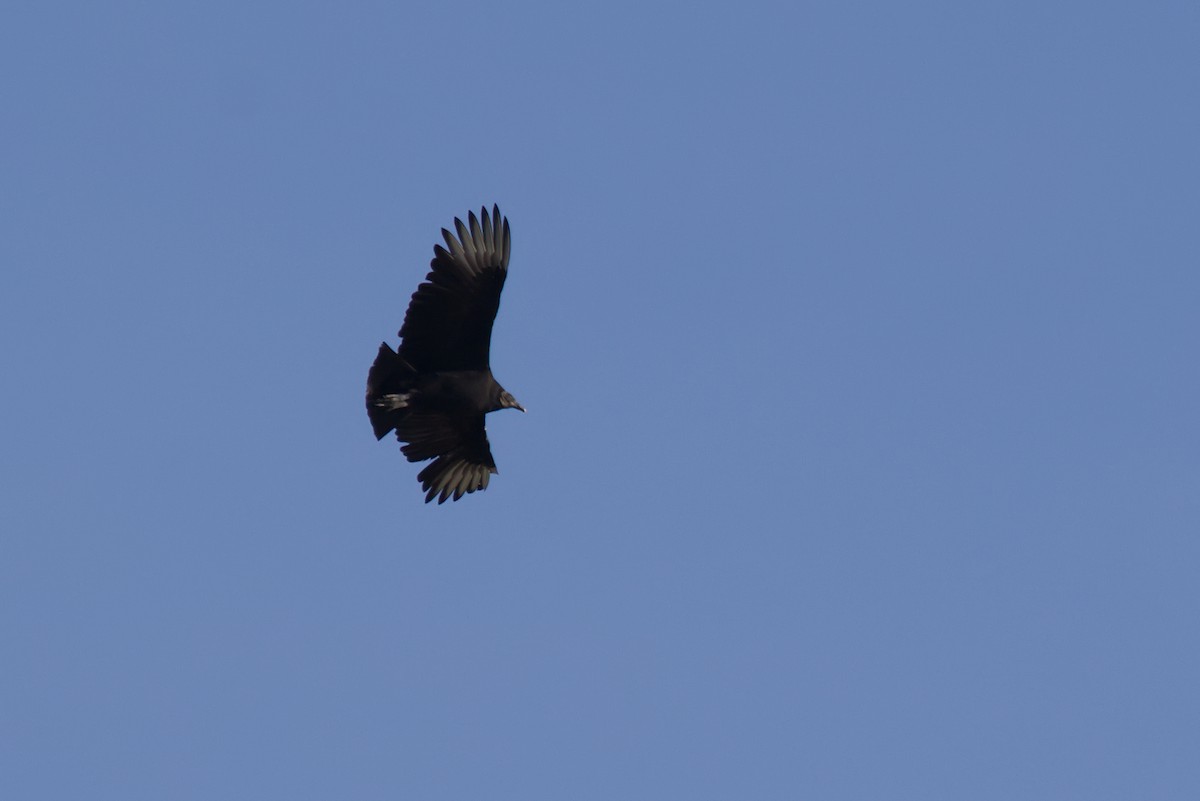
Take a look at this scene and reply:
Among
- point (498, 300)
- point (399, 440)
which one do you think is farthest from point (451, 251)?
point (399, 440)

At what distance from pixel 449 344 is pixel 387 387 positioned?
878mm

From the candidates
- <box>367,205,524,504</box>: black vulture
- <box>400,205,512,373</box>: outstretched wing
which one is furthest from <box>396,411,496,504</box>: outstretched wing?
<box>400,205,512,373</box>: outstretched wing

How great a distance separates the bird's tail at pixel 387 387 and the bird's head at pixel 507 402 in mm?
1318

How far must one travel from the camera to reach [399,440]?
83.0 feet

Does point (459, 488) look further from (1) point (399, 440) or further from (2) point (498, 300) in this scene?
(2) point (498, 300)

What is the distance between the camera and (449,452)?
25859mm

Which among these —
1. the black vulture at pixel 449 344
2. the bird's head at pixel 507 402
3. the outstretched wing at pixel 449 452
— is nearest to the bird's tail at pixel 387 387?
the black vulture at pixel 449 344

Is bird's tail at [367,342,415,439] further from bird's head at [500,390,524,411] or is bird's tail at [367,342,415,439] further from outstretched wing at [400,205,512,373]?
bird's head at [500,390,524,411]

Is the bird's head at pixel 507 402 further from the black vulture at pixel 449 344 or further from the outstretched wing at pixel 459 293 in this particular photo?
the outstretched wing at pixel 459 293

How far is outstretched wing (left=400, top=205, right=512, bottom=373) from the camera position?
24000 mm

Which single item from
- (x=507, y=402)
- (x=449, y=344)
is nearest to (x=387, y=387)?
(x=449, y=344)

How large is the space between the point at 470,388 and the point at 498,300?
1169 mm

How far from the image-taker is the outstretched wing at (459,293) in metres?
24.0

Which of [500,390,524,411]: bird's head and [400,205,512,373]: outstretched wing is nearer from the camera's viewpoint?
[400,205,512,373]: outstretched wing
